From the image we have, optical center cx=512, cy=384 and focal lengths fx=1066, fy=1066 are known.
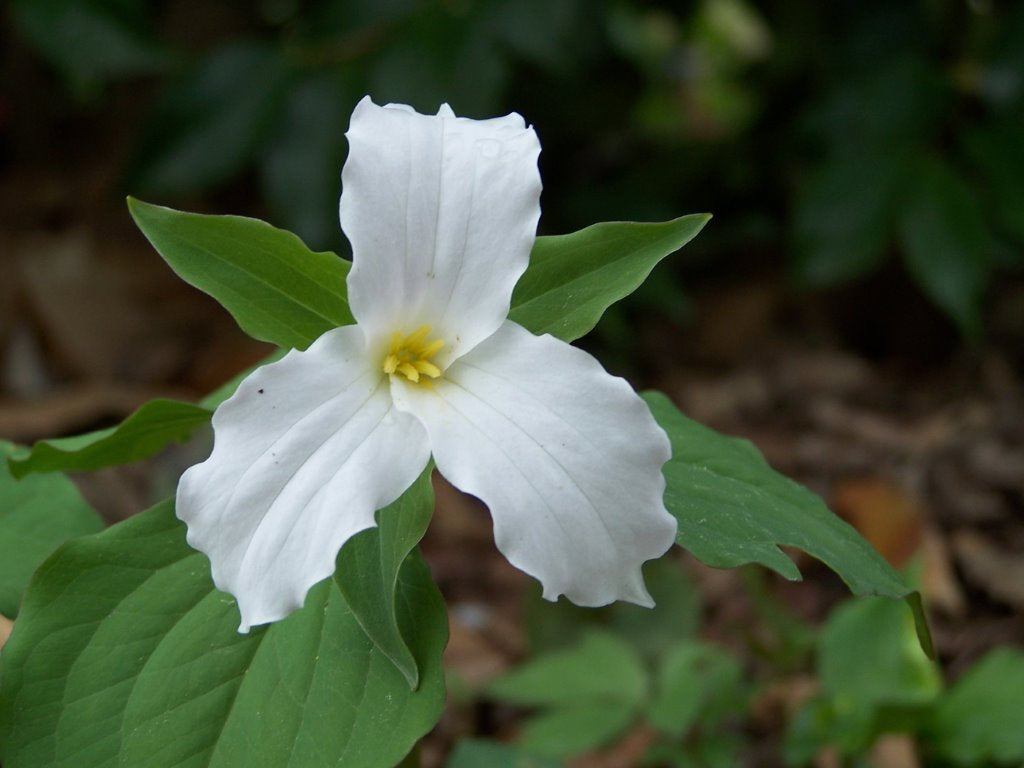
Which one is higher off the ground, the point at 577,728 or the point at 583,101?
the point at 583,101

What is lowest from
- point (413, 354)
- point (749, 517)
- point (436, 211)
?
point (749, 517)

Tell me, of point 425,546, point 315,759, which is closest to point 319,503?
point 315,759

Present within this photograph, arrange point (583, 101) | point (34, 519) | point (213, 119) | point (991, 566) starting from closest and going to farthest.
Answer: point (34, 519), point (991, 566), point (213, 119), point (583, 101)

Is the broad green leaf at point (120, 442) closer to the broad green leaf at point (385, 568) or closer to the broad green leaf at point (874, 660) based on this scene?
the broad green leaf at point (385, 568)

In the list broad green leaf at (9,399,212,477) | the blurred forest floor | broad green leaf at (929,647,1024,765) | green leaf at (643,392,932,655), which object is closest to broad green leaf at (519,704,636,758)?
the blurred forest floor

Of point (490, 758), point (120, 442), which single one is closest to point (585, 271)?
point (120, 442)

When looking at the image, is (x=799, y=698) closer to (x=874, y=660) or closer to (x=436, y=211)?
(x=874, y=660)
